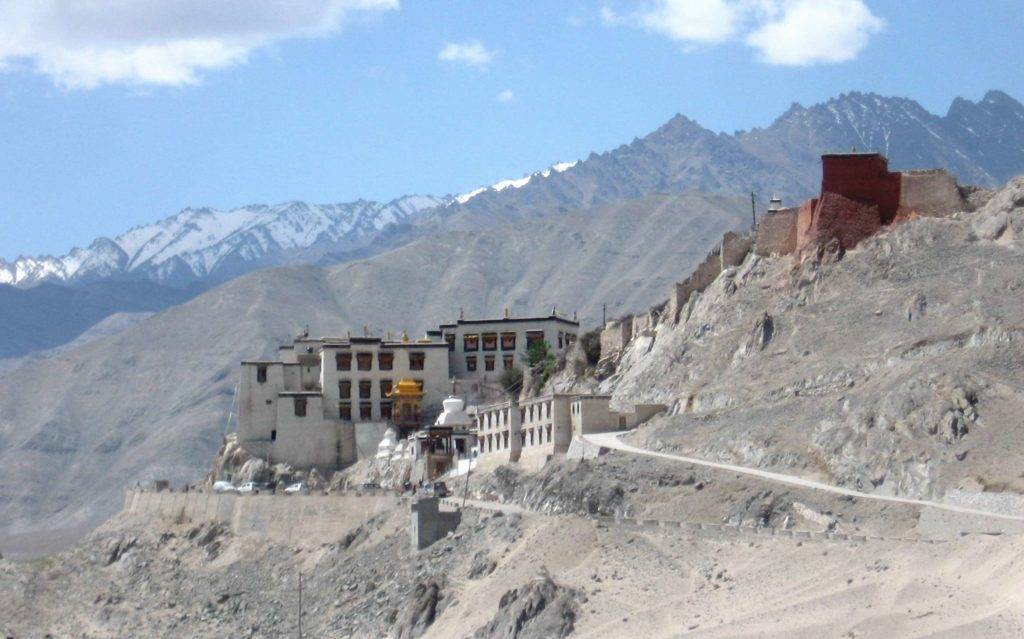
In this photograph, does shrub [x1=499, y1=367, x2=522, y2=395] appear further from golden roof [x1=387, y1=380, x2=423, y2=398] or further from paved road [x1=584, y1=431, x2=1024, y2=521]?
paved road [x1=584, y1=431, x2=1024, y2=521]

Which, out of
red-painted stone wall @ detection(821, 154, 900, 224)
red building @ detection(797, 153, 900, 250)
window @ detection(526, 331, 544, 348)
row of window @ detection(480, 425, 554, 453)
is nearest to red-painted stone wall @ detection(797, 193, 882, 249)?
red building @ detection(797, 153, 900, 250)

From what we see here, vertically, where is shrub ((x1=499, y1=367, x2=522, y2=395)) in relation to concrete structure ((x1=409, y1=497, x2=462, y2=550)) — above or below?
above

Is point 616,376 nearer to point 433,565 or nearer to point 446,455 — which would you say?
point 446,455

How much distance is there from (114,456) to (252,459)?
298ft

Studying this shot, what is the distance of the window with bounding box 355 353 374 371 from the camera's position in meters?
112

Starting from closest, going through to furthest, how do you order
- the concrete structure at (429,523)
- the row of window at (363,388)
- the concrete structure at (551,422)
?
the concrete structure at (429,523), the concrete structure at (551,422), the row of window at (363,388)

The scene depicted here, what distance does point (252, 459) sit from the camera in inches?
4333

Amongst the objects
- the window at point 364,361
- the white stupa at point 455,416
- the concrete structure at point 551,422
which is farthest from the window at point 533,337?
the concrete structure at point 551,422

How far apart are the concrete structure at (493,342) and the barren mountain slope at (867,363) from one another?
15402 millimetres

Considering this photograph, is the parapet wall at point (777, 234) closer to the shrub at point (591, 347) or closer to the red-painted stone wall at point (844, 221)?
the red-painted stone wall at point (844, 221)

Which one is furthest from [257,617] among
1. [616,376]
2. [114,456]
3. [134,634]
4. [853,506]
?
[114,456]

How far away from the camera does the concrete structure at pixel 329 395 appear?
10988cm

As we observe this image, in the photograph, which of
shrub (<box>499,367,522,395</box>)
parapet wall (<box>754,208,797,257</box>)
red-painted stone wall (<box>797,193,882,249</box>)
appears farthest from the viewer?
shrub (<box>499,367,522,395</box>)

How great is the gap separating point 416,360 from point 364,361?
2.90 metres
